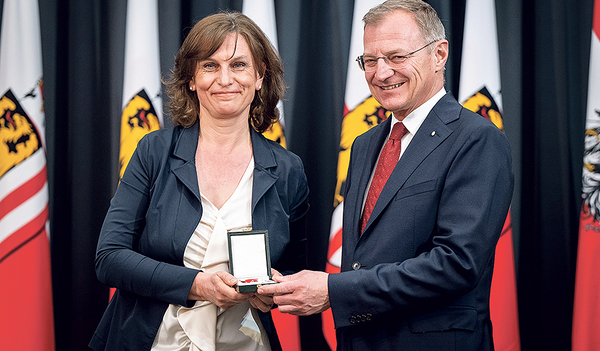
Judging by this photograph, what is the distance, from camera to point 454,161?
1.40m

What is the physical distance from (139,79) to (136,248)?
3.56ft

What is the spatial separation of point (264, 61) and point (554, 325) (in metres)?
2.11

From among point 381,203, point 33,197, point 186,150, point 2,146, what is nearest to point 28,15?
point 2,146

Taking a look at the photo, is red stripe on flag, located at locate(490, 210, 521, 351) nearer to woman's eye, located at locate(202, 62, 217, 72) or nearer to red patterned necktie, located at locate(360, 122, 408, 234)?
red patterned necktie, located at locate(360, 122, 408, 234)

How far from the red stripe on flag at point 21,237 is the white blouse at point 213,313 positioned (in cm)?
126

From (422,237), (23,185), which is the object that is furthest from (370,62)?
(23,185)

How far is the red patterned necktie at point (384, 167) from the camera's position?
1588mm

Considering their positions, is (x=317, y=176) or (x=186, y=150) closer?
(x=186, y=150)

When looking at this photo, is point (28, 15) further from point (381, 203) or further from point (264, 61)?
point (381, 203)

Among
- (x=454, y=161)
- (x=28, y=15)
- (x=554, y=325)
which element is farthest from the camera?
(x=554, y=325)

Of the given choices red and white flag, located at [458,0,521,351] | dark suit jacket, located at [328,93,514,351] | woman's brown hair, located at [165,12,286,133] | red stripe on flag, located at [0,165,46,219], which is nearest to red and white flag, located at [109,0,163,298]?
red stripe on flag, located at [0,165,46,219]

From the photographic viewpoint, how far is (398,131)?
1673 millimetres

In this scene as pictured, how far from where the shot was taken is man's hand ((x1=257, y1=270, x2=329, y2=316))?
1.46 metres

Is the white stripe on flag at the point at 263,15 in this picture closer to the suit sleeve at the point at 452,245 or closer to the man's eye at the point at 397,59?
the man's eye at the point at 397,59
